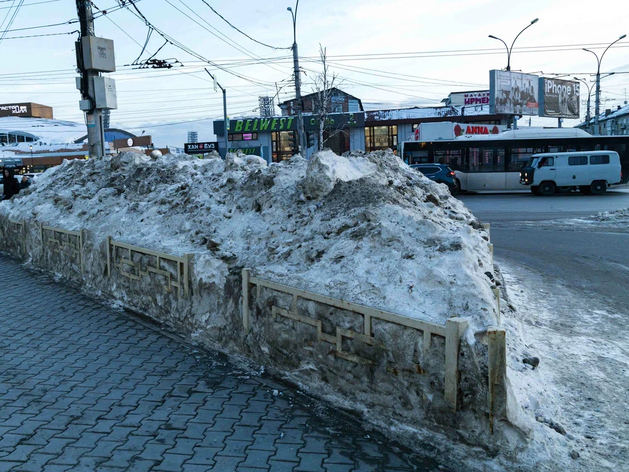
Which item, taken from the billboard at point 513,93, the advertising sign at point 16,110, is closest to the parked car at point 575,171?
the billboard at point 513,93

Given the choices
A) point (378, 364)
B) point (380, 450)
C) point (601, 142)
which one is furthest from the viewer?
point (601, 142)

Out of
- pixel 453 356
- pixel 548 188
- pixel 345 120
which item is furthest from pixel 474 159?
pixel 453 356

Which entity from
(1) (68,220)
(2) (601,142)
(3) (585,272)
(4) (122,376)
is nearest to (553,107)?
(2) (601,142)

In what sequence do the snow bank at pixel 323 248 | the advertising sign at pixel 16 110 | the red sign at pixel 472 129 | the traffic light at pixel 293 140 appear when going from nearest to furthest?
the snow bank at pixel 323 248 → the red sign at pixel 472 129 → the traffic light at pixel 293 140 → the advertising sign at pixel 16 110

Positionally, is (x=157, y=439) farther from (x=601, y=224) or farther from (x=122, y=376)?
(x=601, y=224)

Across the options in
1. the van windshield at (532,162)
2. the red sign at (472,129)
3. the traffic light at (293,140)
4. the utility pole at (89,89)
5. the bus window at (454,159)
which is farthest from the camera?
the traffic light at (293,140)

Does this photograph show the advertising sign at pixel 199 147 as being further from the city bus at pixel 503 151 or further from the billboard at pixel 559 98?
the billboard at pixel 559 98

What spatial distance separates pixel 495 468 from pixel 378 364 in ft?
3.53

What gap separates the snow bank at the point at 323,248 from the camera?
4.06 m

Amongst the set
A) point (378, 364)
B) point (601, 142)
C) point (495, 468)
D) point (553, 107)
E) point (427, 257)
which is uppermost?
point (553, 107)

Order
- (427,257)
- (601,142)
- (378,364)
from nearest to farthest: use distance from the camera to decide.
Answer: (378,364)
(427,257)
(601,142)

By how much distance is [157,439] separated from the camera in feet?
12.6

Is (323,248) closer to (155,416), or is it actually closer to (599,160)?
(155,416)

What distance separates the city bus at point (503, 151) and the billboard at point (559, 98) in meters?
21.9
